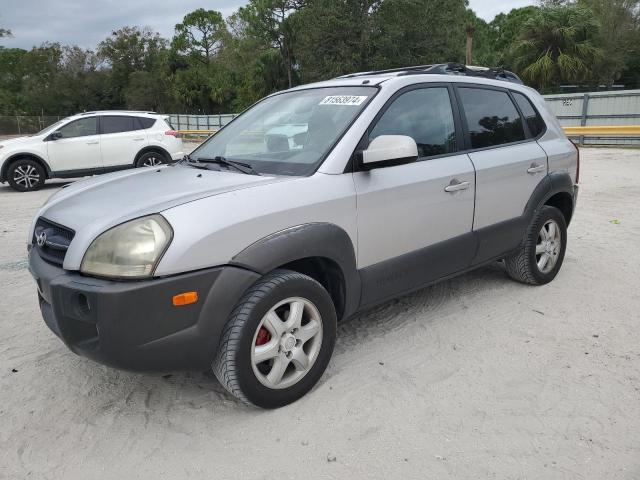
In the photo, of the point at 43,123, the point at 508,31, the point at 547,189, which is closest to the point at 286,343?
the point at 547,189

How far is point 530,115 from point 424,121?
1.41 metres

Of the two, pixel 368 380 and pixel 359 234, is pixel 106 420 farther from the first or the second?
pixel 359 234

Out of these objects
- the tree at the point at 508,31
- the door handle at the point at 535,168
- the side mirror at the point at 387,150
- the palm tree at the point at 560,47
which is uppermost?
the tree at the point at 508,31

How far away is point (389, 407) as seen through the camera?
2830mm

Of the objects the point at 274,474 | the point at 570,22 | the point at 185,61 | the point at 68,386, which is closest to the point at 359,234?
the point at 274,474

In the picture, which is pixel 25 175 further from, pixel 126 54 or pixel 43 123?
pixel 126 54

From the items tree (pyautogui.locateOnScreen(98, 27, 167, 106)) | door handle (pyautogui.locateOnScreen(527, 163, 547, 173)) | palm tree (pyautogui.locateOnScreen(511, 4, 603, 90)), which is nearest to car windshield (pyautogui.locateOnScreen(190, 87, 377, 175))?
door handle (pyautogui.locateOnScreen(527, 163, 547, 173))

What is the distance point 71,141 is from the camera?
11.3 m

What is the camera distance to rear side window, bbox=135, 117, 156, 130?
1212 centimetres

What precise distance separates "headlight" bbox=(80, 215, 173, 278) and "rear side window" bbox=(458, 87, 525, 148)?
2.38 meters

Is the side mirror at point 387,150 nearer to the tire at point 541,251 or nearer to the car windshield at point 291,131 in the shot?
the car windshield at point 291,131

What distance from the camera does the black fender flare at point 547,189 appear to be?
4277 mm

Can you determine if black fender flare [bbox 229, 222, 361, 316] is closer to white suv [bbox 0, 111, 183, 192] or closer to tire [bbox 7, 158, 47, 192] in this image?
white suv [bbox 0, 111, 183, 192]

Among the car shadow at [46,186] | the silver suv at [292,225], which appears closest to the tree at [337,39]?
the car shadow at [46,186]
